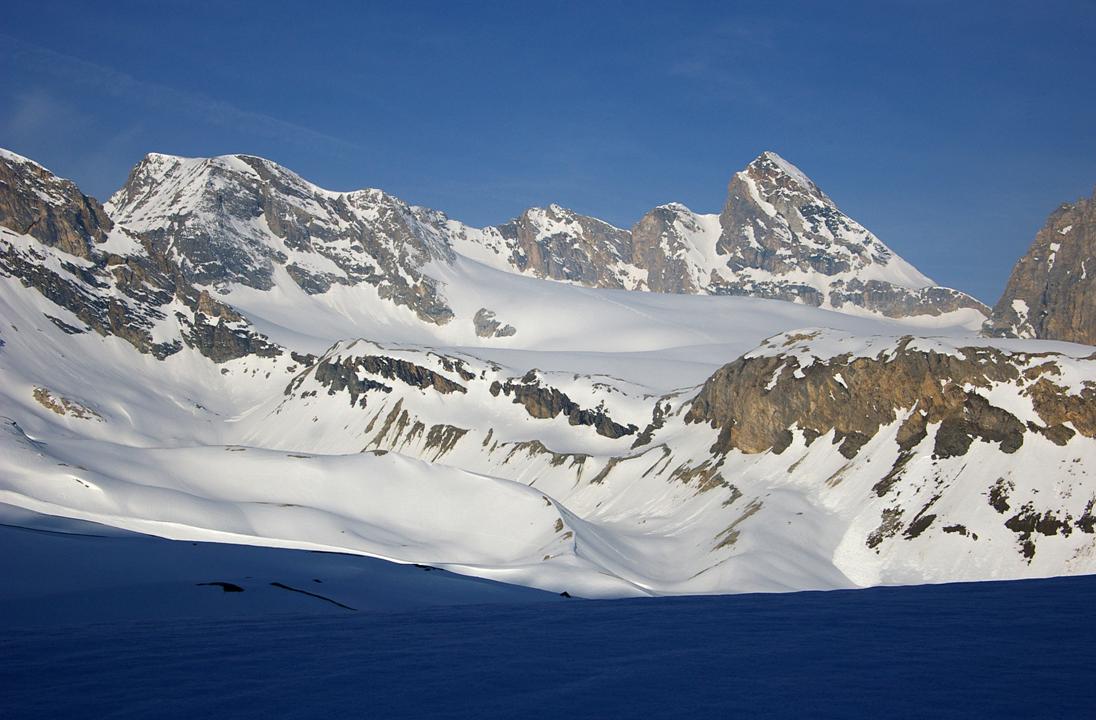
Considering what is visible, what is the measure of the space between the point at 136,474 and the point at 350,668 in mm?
128421

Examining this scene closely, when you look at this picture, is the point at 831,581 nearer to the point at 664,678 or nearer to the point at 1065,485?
the point at 1065,485

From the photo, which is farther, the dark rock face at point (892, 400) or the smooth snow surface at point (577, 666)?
the dark rock face at point (892, 400)

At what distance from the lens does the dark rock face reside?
471 feet

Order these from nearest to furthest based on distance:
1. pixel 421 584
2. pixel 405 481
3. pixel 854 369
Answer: pixel 421 584, pixel 405 481, pixel 854 369

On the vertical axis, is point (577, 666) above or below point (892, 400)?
below

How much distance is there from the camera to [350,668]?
2405 centimetres

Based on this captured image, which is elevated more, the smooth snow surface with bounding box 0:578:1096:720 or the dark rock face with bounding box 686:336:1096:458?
the dark rock face with bounding box 686:336:1096:458

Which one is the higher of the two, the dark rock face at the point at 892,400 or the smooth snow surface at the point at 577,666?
the dark rock face at the point at 892,400

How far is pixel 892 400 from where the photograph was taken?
536ft

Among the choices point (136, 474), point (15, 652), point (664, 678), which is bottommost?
point (15, 652)

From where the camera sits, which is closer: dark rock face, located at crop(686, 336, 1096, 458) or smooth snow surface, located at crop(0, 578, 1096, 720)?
smooth snow surface, located at crop(0, 578, 1096, 720)

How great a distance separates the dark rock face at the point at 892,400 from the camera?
471 ft

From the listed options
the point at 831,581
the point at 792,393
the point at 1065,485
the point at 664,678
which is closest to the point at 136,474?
the point at 831,581

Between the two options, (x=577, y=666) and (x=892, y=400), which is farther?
(x=892, y=400)
